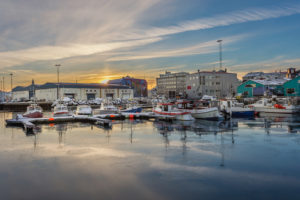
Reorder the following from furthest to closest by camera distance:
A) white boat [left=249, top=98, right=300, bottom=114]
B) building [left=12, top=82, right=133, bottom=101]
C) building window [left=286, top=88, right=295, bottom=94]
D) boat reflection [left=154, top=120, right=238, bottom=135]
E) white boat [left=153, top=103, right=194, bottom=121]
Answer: building [left=12, top=82, right=133, bottom=101]
building window [left=286, top=88, right=295, bottom=94]
white boat [left=249, top=98, right=300, bottom=114]
white boat [left=153, top=103, right=194, bottom=121]
boat reflection [left=154, top=120, right=238, bottom=135]

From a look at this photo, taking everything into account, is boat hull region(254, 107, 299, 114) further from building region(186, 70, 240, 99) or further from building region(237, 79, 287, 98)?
building region(186, 70, 240, 99)

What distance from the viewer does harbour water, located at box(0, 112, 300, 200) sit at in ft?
37.9

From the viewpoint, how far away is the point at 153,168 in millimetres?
14875

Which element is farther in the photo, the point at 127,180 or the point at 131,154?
the point at 131,154

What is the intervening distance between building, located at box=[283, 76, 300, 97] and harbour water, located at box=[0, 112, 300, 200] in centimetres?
4624

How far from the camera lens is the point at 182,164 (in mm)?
15305

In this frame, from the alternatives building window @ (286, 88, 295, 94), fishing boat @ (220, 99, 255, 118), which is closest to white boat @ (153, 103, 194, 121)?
fishing boat @ (220, 99, 255, 118)

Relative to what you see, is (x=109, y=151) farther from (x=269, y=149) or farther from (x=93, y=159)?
(x=269, y=149)

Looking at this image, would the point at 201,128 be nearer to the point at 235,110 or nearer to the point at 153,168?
the point at 153,168

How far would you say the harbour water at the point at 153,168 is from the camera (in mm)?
11562

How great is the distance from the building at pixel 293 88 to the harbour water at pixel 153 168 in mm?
46242

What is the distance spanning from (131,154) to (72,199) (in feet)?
25.2

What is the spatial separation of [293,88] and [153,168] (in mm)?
62657

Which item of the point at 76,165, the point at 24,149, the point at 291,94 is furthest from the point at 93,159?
the point at 291,94
